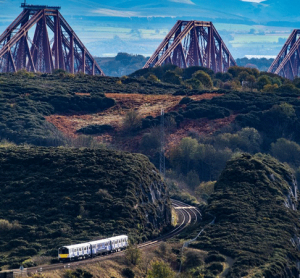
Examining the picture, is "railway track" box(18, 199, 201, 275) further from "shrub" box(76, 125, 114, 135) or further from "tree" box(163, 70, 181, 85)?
"tree" box(163, 70, 181, 85)

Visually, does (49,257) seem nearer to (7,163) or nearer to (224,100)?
(7,163)

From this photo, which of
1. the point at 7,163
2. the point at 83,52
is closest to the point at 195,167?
the point at 7,163

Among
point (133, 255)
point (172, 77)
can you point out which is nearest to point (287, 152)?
point (172, 77)

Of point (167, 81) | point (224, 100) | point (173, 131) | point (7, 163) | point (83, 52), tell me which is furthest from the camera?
point (83, 52)

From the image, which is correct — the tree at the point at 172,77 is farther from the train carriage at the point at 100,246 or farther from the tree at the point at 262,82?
the train carriage at the point at 100,246

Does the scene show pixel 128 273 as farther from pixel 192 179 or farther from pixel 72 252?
pixel 192 179

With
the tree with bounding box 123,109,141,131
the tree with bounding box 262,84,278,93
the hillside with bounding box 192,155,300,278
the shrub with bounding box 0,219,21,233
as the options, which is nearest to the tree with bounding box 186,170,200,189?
the tree with bounding box 123,109,141,131
